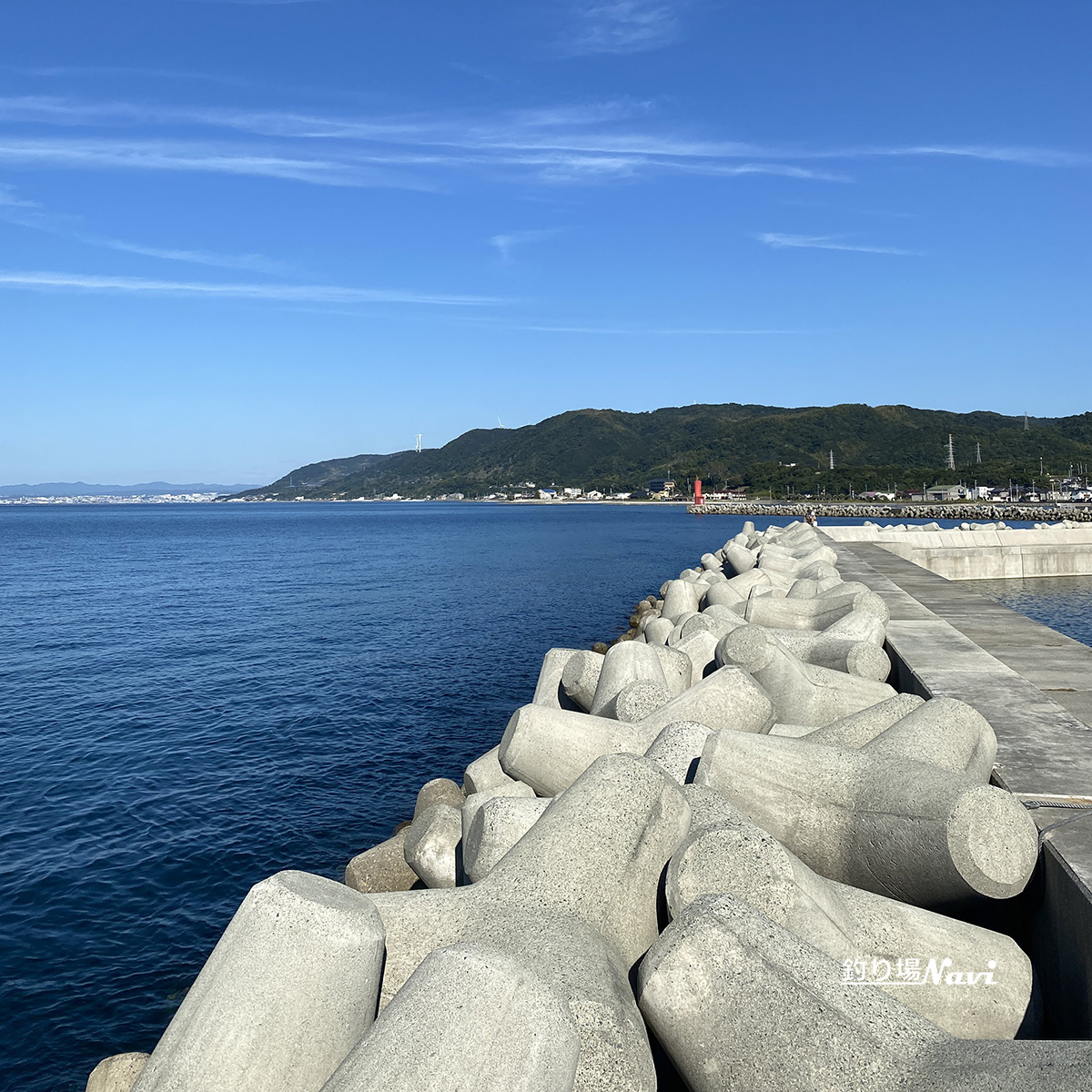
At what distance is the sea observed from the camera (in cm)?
731

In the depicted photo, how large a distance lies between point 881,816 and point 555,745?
8.43 ft

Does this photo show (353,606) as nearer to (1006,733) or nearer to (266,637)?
(266,637)

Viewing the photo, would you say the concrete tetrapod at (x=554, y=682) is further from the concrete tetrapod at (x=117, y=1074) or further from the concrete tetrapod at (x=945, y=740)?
the concrete tetrapod at (x=117, y=1074)

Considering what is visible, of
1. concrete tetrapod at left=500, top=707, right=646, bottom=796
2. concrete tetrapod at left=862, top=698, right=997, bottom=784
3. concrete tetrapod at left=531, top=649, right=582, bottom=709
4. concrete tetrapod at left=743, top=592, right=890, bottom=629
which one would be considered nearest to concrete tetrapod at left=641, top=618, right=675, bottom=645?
concrete tetrapod at left=743, top=592, right=890, bottom=629

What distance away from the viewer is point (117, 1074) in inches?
187

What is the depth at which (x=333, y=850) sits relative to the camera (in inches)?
370

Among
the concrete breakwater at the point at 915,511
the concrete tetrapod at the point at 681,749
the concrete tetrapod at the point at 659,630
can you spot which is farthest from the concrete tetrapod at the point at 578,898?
the concrete breakwater at the point at 915,511

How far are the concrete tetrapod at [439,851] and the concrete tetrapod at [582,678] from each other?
284 cm

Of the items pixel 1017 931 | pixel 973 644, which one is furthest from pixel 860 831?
pixel 973 644

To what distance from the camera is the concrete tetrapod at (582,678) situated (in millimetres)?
9008

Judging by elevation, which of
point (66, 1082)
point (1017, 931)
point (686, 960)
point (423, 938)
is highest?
point (686, 960)

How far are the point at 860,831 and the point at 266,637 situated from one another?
67.6 feet

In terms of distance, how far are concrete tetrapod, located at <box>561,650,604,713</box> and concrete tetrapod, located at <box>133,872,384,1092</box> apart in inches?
220

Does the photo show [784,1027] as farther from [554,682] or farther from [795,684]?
[554,682]
